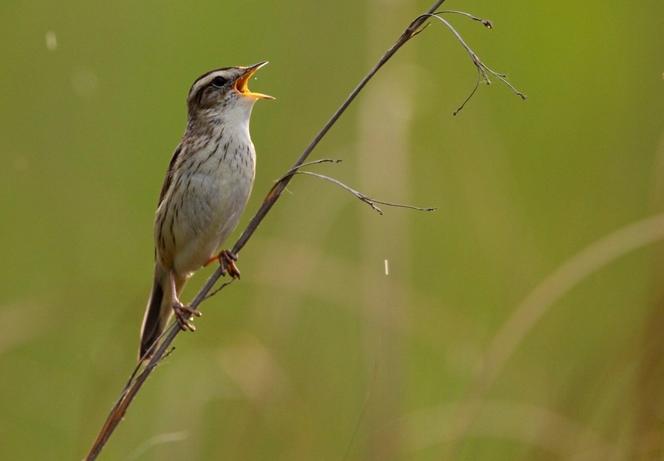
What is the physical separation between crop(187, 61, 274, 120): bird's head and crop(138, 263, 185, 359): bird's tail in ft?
2.38

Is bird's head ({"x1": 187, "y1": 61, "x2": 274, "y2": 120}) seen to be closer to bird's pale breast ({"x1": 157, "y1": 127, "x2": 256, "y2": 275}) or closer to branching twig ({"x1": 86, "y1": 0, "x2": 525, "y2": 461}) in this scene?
bird's pale breast ({"x1": 157, "y1": 127, "x2": 256, "y2": 275})

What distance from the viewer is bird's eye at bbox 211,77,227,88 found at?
14.9 ft

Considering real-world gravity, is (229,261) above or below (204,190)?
below

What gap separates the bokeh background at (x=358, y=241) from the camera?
10.8ft

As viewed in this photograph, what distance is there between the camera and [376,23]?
4.33 m

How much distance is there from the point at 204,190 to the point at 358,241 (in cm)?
180

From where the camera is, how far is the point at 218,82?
4.57 m

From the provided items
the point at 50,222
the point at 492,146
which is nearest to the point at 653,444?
the point at 492,146

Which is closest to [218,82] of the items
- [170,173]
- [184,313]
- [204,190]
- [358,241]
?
[170,173]

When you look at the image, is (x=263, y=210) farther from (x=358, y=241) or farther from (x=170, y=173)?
(x=358, y=241)

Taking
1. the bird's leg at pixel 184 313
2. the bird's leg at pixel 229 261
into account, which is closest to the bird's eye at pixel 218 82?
the bird's leg at pixel 229 261

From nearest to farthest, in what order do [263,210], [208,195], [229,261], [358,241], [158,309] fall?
1. [263,210]
2. [229,261]
3. [208,195]
4. [158,309]
5. [358,241]

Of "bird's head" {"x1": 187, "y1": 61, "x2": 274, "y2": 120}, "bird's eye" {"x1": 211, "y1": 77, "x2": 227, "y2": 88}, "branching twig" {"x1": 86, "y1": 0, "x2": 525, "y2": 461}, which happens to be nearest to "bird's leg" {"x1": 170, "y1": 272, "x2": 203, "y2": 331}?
"branching twig" {"x1": 86, "y1": 0, "x2": 525, "y2": 461}

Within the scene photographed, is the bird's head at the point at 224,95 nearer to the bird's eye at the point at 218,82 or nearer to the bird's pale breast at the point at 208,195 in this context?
the bird's eye at the point at 218,82
